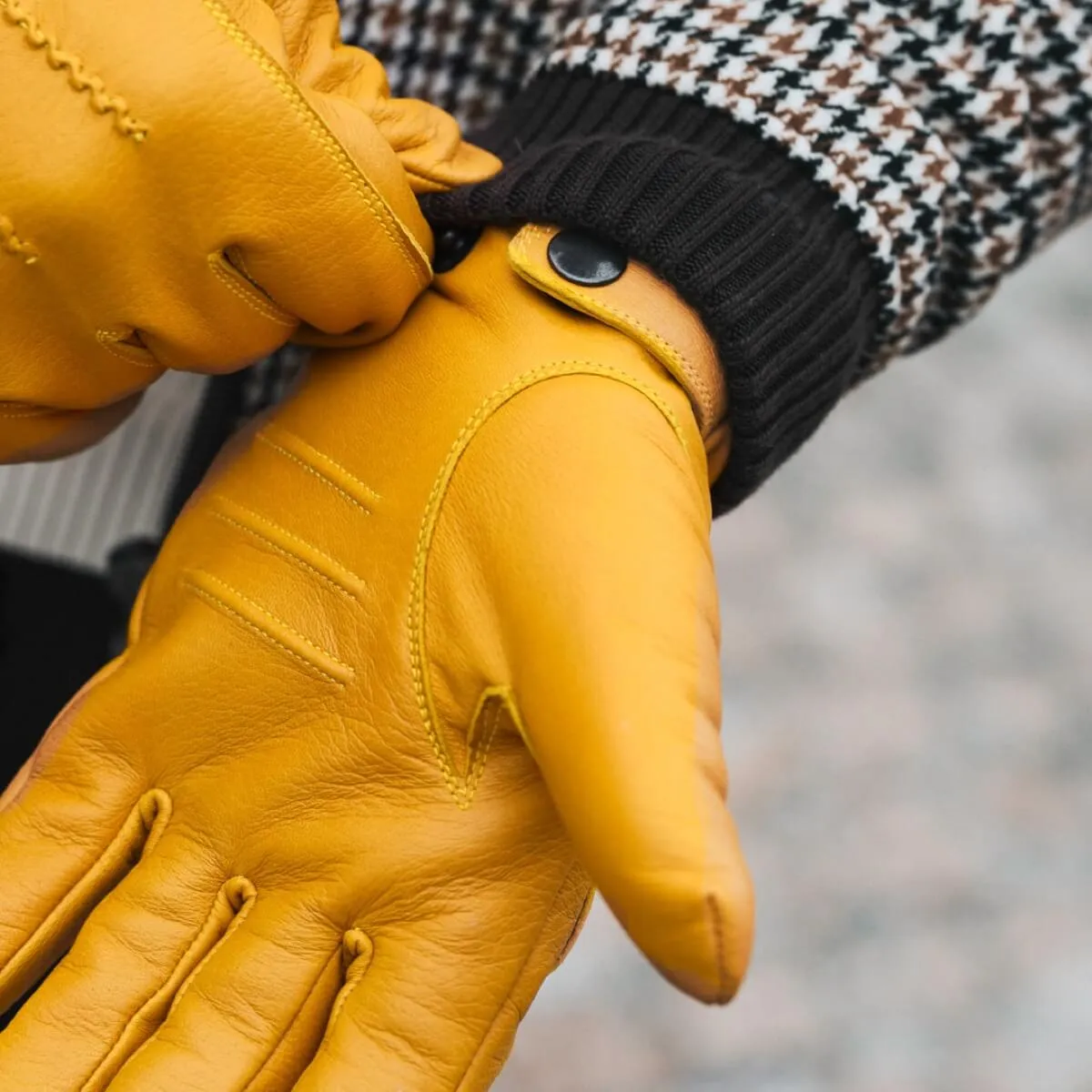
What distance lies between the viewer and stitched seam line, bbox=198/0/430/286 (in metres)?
0.55

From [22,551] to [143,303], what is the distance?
1.38 ft

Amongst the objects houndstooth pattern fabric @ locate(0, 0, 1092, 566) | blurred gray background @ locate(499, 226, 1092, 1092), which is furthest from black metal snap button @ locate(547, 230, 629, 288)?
blurred gray background @ locate(499, 226, 1092, 1092)

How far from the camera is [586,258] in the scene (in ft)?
2.06

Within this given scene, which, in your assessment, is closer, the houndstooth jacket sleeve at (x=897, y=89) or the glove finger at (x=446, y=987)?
the glove finger at (x=446, y=987)

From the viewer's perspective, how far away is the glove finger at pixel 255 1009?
1.92 ft

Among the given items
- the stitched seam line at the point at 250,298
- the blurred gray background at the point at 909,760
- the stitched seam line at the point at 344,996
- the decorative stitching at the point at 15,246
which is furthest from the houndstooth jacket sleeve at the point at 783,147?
the blurred gray background at the point at 909,760

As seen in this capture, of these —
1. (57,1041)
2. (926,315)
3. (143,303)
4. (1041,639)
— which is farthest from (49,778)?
(1041,639)

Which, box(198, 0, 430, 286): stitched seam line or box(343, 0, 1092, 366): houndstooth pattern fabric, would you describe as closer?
box(198, 0, 430, 286): stitched seam line

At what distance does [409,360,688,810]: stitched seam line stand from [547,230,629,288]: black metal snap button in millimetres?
51

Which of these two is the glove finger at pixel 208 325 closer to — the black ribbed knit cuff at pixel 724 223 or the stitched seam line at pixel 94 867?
the black ribbed knit cuff at pixel 724 223

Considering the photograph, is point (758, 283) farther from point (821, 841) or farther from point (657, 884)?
point (821, 841)

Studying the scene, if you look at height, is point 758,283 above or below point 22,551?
above

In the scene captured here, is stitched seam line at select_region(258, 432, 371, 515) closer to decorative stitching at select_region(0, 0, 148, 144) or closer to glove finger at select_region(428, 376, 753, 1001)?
glove finger at select_region(428, 376, 753, 1001)

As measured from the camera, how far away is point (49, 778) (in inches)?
26.0
